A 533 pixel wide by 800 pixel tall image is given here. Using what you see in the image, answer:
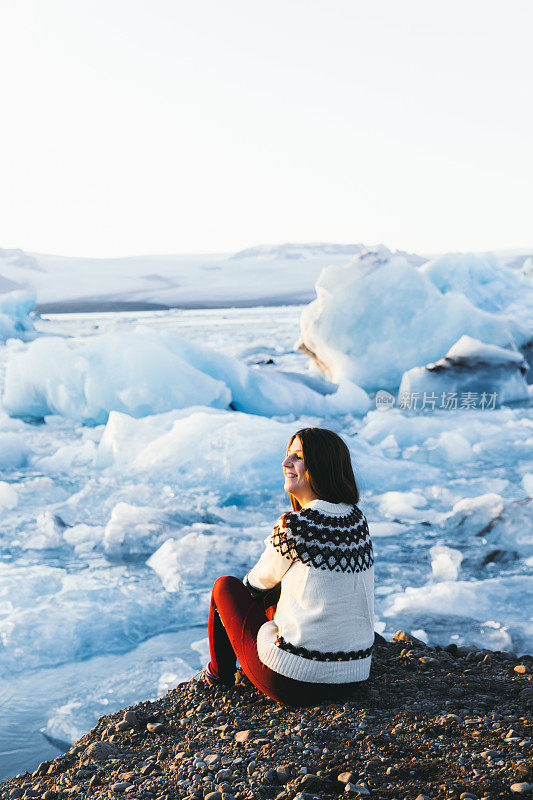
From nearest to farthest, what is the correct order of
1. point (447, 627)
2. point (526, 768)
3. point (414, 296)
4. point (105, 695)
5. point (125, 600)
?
point (526, 768)
point (105, 695)
point (447, 627)
point (125, 600)
point (414, 296)

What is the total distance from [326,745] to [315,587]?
362mm

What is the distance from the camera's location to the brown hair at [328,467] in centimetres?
180

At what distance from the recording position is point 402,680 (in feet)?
6.74

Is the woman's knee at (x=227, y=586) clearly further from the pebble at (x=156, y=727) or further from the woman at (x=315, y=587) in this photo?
the pebble at (x=156, y=727)

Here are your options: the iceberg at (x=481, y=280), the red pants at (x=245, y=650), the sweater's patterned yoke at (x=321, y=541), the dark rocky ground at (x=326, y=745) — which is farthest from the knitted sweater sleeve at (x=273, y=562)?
the iceberg at (x=481, y=280)

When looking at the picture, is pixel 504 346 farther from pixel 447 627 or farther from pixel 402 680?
pixel 402 680

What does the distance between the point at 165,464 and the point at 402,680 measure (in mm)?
3963

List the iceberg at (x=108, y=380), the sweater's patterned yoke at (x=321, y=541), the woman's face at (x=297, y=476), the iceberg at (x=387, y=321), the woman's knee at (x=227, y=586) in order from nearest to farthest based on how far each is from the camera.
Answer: the sweater's patterned yoke at (x=321, y=541) < the woman's face at (x=297, y=476) < the woman's knee at (x=227, y=586) < the iceberg at (x=108, y=380) < the iceberg at (x=387, y=321)

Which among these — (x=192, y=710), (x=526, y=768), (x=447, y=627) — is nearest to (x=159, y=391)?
(x=447, y=627)

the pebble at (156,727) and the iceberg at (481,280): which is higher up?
the iceberg at (481,280)

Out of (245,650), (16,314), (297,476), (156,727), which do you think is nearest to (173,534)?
(156,727)

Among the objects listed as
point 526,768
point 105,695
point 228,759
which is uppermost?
point 526,768

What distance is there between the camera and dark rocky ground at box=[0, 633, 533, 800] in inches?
58.3

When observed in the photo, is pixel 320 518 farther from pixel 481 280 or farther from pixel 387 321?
pixel 481 280
